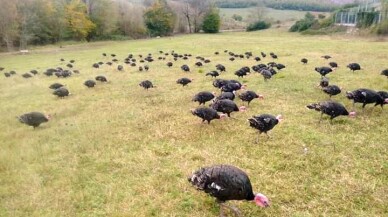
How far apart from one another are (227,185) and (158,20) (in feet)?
270

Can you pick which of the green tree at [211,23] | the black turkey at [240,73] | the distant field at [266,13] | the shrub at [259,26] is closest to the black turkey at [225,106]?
the black turkey at [240,73]

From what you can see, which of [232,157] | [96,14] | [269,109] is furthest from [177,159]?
[96,14]

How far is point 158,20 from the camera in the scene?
283ft

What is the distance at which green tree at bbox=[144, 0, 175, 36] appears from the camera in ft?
283

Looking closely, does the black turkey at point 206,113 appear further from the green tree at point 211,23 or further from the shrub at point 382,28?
the green tree at point 211,23

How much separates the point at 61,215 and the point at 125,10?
257 feet

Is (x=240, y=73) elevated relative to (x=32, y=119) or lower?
elevated

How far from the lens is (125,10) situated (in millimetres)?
81812

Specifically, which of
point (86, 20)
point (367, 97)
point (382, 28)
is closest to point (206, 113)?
point (367, 97)

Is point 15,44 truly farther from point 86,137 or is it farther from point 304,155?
point 304,155

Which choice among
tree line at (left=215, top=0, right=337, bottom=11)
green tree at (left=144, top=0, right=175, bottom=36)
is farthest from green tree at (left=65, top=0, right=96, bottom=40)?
tree line at (left=215, top=0, right=337, bottom=11)

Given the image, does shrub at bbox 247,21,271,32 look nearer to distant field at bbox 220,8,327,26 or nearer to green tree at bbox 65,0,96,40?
distant field at bbox 220,8,327,26

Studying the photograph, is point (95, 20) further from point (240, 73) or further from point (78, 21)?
point (240, 73)

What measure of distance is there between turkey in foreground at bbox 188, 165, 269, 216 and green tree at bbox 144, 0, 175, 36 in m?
80.8
